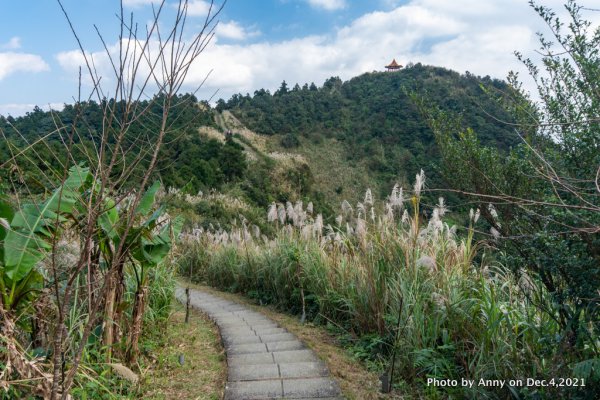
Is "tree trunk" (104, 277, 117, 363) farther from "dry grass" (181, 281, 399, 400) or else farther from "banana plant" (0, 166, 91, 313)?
"dry grass" (181, 281, 399, 400)

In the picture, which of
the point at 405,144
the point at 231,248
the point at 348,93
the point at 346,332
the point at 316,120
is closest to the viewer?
the point at 346,332

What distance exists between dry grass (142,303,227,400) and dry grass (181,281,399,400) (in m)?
1.02

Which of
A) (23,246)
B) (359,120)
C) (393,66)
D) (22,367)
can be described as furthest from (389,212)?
(393,66)

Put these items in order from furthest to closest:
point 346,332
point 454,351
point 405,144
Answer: point 405,144
point 346,332
point 454,351

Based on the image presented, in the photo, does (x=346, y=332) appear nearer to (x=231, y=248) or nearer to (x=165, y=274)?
(x=165, y=274)

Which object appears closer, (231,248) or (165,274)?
(165,274)

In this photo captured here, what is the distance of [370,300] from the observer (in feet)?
16.6

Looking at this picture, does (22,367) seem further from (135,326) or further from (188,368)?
(188,368)

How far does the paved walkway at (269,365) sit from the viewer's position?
380 cm

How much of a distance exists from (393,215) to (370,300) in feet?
4.27

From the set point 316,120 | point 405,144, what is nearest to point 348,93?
point 316,120

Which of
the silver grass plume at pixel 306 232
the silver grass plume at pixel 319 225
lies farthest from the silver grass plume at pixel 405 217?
the silver grass plume at pixel 306 232

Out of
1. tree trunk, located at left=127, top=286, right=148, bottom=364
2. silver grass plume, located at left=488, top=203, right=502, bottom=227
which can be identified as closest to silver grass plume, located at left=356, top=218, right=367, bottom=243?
silver grass plume, located at left=488, top=203, right=502, bottom=227

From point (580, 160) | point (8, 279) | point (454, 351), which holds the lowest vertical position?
point (454, 351)
